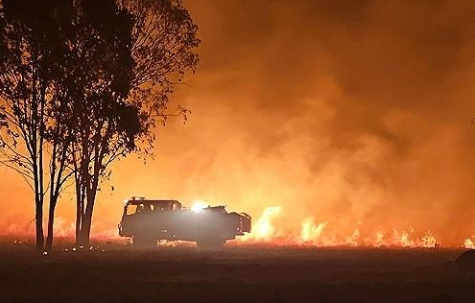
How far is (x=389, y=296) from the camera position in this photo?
18.0 m

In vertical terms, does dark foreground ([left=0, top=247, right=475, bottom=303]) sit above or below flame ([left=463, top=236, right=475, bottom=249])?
below

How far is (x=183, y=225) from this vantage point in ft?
168

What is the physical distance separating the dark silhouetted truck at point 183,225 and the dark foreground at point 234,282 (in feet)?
68.5

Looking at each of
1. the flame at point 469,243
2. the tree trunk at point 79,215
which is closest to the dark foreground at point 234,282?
the tree trunk at point 79,215

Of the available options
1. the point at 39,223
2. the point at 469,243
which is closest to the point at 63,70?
the point at 39,223

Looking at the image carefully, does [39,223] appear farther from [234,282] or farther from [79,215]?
[234,282]

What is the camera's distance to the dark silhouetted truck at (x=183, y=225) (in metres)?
51.2

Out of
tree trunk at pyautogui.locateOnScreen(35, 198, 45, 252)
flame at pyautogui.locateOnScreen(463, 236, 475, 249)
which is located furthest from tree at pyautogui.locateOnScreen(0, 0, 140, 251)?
flame at pyautogui.locateOnScreen(463, 236, 475, 249)

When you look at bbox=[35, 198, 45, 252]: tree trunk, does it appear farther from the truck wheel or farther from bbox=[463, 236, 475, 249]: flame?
bbox=[463, 236, 475, 249]: flame

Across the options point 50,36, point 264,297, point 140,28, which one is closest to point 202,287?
point 264,297

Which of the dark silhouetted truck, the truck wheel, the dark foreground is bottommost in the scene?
the dark foreground

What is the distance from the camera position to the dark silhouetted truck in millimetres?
51188

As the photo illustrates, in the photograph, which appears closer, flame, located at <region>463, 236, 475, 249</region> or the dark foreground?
the dark foreground

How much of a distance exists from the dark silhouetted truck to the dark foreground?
20866 millimetres
